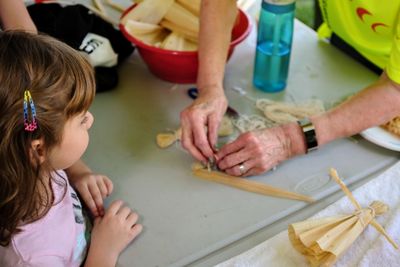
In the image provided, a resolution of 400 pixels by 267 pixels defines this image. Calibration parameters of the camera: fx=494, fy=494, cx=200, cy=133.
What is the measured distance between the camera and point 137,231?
2.67 feet

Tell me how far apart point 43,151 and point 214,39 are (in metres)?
0.50

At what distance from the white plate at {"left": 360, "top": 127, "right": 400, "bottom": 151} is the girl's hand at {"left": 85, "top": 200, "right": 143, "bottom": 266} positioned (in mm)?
495

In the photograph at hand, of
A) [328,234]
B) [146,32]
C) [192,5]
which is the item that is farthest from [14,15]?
[328,234]

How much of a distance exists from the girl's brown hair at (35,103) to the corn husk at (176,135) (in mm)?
307

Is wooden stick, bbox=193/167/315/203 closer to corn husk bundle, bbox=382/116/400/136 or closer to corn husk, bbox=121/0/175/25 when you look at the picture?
corn husk bundle, bbox=382/116/400/136

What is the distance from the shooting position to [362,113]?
95 centimetres

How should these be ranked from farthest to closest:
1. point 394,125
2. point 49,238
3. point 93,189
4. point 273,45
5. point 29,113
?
point 273,45
point 394,125
point 93,189
point 49,238
point 29,113

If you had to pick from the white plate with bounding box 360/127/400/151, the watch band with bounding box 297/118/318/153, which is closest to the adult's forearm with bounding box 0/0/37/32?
the watch band with bounding box 297/118/318/153

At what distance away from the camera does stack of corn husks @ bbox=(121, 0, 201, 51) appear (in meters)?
1.14

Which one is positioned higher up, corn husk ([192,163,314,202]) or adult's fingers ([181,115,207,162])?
adult's fingers ([181,115,207,162])

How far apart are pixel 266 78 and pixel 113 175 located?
0.42 metres

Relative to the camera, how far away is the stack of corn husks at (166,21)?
3.75 feet

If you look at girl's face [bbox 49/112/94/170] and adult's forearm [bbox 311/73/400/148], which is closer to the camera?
girl's face [bbox 49/112/94/170]

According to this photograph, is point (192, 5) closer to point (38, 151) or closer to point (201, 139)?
point (201, 139)
